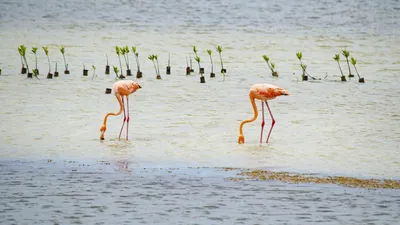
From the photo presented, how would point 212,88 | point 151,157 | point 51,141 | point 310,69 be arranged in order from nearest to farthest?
point 151,157 < point 51,141 < point 212,88 < point 310,69

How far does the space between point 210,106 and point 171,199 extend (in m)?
7.31

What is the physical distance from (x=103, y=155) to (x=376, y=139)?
4.17 meters

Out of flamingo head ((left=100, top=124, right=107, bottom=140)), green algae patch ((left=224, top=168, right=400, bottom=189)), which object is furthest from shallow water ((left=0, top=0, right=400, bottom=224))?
green algae patch ((left=224, top=168, right=400, bottom=189))

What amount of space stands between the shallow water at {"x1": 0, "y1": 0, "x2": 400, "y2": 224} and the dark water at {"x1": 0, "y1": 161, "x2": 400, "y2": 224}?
0.11m

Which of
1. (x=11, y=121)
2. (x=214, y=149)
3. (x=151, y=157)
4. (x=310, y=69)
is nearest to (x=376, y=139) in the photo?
(x=214, y=149)

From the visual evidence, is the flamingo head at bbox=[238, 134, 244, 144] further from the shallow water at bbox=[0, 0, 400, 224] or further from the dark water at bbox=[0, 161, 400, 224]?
the dark water at bbox=[0, 161, 400, 224]

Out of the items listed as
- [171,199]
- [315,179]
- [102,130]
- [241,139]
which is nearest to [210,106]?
[241,139]

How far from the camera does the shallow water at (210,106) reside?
1266 cm

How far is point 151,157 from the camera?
12.7 metres

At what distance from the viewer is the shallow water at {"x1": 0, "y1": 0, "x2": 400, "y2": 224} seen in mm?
12656

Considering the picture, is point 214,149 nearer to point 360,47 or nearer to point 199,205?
point 199,205

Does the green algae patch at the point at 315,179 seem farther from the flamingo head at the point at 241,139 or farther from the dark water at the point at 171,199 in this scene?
the flamingo head at the point at 241,139

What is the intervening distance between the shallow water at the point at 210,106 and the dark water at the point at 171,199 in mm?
113

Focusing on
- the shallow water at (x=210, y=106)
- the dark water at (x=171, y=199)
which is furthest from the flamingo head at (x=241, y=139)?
the dark water at (x=171, y=199)
